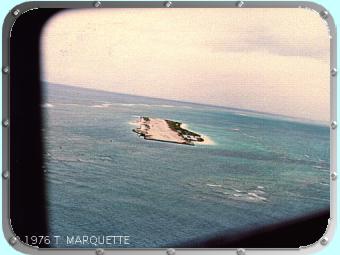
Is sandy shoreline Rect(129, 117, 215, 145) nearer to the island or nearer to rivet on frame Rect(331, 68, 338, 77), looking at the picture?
the island

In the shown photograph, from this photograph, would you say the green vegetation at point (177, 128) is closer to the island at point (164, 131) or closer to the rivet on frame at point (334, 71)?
the island at point (164, 131)

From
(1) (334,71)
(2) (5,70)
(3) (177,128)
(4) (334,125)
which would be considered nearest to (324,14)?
(1) (334,71)

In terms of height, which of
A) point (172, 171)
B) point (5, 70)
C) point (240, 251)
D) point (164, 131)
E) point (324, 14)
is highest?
point (324, 14)

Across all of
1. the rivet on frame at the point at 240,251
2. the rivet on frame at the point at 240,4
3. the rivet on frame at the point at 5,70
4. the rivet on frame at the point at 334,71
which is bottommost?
the rivet on frame at the point at 240,251

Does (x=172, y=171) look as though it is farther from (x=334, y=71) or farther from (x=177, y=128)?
(x=334, y=71)

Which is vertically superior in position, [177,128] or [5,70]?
[5,70]

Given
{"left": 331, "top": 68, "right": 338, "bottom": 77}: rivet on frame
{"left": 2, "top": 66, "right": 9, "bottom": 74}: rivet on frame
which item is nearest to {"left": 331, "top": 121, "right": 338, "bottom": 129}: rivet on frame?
{"left": 331, "top": 68, "right": 338, "bottom": 77}: rivet on frame

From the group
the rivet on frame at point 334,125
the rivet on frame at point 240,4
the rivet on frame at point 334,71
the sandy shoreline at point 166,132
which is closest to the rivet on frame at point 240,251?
the sandy shoreline at point 166,132
